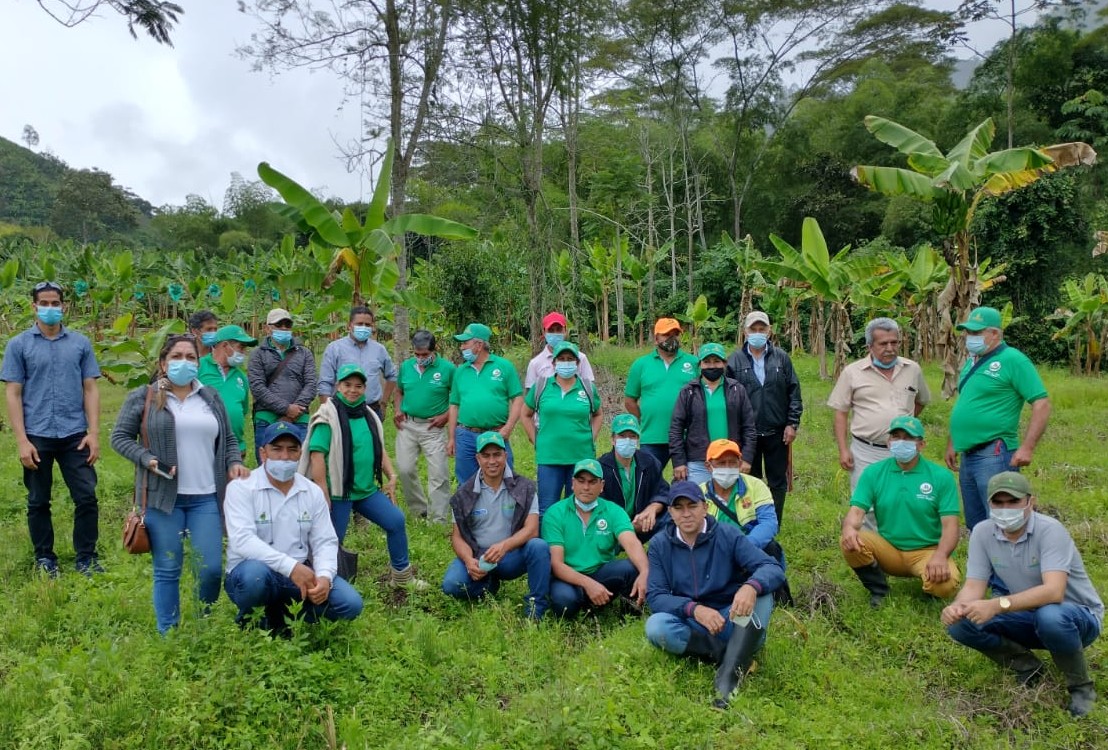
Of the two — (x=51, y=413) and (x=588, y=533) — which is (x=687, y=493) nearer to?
(x=588, y=533)

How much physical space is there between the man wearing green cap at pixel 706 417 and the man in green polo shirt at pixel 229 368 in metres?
3.22

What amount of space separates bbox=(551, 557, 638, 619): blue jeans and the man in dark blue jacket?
50cm

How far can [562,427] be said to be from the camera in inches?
213

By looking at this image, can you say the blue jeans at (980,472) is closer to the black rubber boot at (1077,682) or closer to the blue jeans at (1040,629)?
the blue jeans at (1040,629)

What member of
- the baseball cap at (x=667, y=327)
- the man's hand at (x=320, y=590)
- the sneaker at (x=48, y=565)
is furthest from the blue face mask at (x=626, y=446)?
the sneaker at (x=48, y=565)

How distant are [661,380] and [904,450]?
5.63 ft

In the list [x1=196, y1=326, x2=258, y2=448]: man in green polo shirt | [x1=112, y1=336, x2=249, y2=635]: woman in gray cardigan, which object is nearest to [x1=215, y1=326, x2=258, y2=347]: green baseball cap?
[x1=196, y1=326, x2=258, y2=448]: man in green polo shirt

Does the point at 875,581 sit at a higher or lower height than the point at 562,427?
lower

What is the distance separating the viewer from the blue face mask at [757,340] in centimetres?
556

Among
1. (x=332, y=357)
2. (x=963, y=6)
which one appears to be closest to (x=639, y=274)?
(x=963, y=6)

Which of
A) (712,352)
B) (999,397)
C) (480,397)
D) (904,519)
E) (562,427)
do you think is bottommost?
(904,519)

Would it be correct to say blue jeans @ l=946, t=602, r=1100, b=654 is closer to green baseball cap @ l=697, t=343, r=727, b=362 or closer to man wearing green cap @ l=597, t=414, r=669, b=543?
man wearing green cap @ l=597, t=414, r=669, b=543

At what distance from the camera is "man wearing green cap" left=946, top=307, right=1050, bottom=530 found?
15.4ft

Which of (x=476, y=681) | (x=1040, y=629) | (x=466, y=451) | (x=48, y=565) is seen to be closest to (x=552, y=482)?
(x=466, y=451)
